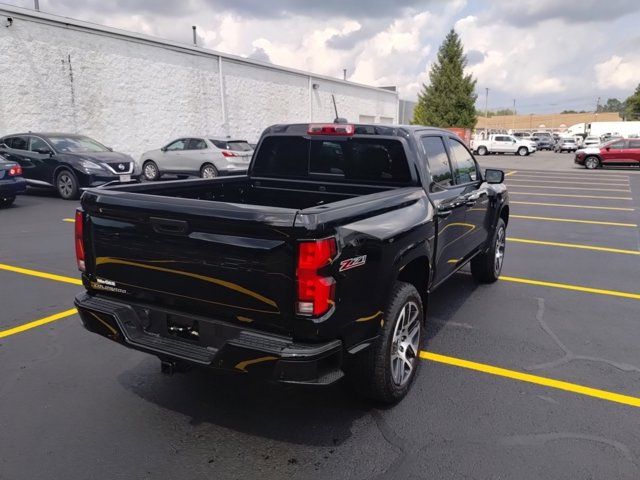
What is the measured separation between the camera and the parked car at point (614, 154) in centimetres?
2611

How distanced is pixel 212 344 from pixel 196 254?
51cm

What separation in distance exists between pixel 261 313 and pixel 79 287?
394cm

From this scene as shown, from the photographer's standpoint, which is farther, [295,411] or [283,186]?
[283,186]

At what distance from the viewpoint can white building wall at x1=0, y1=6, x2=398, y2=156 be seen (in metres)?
15.6

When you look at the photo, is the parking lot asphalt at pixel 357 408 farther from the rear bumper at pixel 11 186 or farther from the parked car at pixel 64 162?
the parked car at pixel 64 162

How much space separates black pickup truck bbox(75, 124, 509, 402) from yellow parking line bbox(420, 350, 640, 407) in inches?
21.5

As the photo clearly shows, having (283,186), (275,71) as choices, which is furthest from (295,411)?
(275,71)

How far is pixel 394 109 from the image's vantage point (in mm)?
42188

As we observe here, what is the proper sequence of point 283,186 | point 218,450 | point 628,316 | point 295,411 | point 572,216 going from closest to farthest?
point 218,450 → point 295,411 → point 283,186 → point 628,316 → point 572,216

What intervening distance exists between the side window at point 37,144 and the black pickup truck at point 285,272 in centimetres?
1058

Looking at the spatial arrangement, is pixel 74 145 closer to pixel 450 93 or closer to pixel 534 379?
pixel 534 379

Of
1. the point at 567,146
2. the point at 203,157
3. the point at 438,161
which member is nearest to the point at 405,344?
the point at 438,161

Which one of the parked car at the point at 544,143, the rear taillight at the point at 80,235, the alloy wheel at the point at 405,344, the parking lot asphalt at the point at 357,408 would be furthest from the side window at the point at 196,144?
the parked car at the point at 544,143

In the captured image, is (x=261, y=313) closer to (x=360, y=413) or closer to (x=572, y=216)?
(x=360, y=413)
